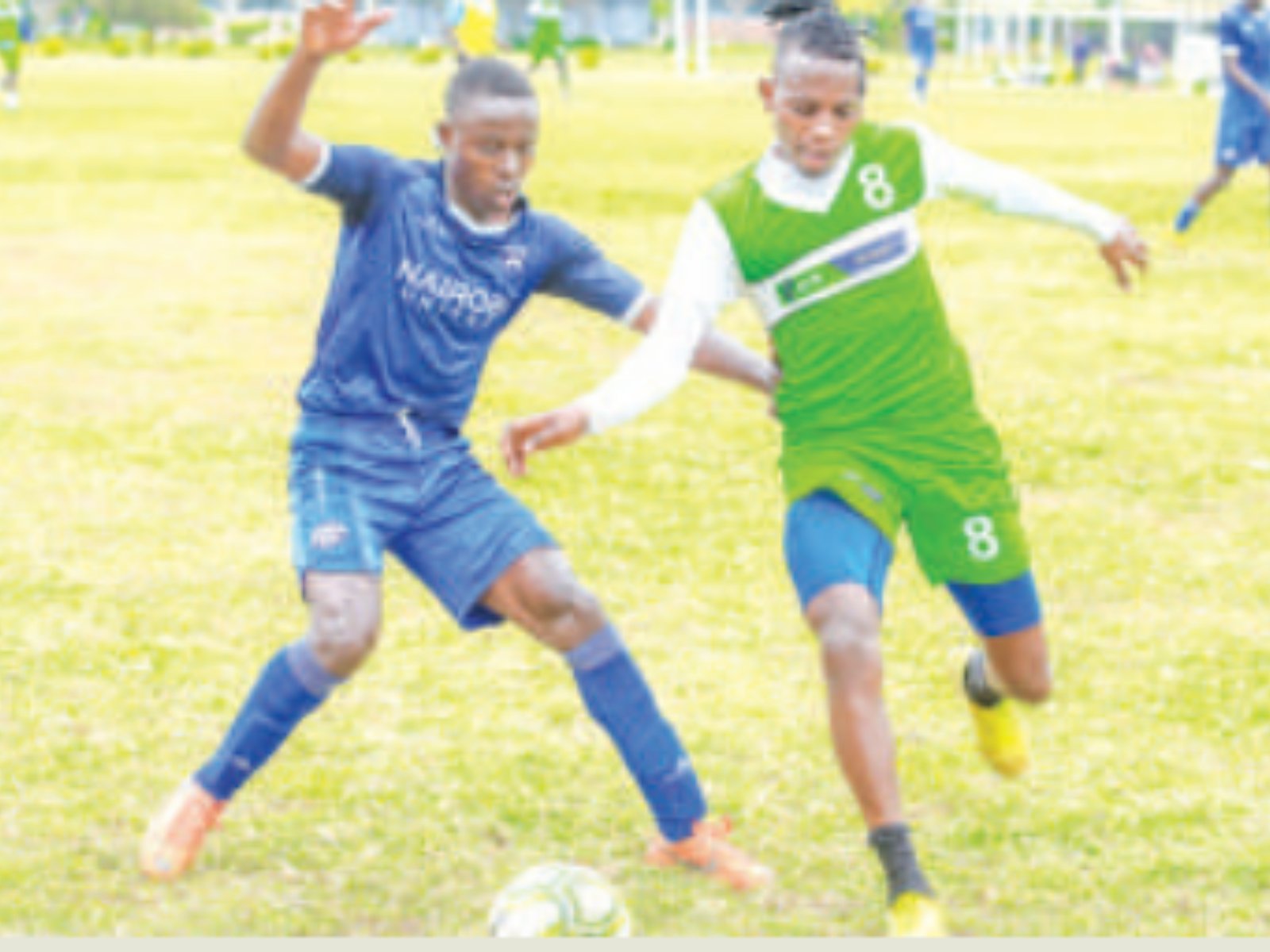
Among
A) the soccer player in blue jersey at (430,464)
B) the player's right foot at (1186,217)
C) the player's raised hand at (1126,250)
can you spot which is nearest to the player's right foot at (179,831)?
the soccer player in blue jersey at (430,464)

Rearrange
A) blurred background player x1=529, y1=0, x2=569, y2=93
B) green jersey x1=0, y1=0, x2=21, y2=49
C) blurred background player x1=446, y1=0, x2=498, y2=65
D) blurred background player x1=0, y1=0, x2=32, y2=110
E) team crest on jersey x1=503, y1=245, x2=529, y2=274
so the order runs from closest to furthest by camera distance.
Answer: team crest on jersey x1=503, y1=245, x2=529, y2=274 < blurred background player x1=446, y1=0, x2=498, y2=65 < blurred background player x1=0, y1=0, x2=32, y2=110 < green jersey x1=0, y1=0, x2=21, y2=49 < blurred background player x1=529, y1=0, x2=569, y2=93

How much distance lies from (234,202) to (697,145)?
32.5ft

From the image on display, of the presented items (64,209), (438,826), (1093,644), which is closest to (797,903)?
(438,826)

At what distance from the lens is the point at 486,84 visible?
4633 millimetres

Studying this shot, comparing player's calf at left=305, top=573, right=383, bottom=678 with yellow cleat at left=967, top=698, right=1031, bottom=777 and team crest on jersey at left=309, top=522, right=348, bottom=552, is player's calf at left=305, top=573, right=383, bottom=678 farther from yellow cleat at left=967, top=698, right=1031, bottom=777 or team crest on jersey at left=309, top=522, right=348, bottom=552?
yellow cleat at left=967, top=698, right=1031, bottom=777

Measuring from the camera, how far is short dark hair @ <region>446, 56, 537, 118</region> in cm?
463

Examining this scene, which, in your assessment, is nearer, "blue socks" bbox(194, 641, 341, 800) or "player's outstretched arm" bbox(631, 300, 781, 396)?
"blue socks" bbox(194, 641, 341, 800)

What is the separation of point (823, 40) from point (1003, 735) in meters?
1.95

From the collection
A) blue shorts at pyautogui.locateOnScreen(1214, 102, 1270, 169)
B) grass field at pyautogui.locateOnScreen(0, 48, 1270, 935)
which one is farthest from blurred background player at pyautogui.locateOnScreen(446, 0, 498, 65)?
blue shorts at pyautogui.locateOnScreen(1214, 102, 1270, 169)

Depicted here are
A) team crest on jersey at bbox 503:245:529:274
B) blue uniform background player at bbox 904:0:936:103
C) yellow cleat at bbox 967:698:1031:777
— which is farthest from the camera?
blue uniform background player at bbox 904:0:936:103

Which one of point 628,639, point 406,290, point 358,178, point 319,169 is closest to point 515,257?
point 406,290

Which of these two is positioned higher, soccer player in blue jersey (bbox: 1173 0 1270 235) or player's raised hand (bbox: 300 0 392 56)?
player's raised hand (bbox: 300 0 392 56)

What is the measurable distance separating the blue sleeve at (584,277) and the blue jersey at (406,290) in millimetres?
80

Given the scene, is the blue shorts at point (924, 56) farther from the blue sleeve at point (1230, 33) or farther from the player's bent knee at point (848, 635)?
the player's bent knee at point (848, 635)
